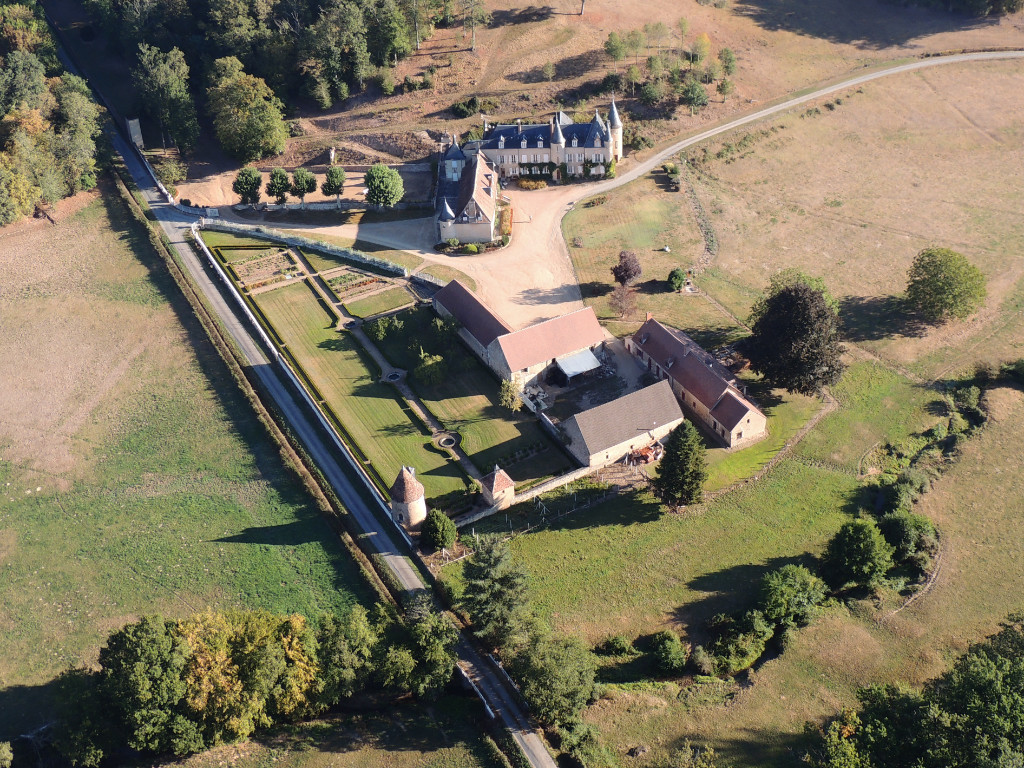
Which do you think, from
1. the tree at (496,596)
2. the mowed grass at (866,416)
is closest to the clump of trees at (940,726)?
the tree at (496,596)

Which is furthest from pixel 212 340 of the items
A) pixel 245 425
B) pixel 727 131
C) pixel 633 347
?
pixel 727 131

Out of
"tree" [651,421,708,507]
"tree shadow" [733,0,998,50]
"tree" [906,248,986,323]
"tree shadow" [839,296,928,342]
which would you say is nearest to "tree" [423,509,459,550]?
"tree" [651,421,708,507]

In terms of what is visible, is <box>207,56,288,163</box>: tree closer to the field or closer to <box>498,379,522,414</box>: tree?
the field

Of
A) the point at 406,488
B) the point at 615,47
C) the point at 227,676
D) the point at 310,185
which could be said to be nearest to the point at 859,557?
the point at 406,488

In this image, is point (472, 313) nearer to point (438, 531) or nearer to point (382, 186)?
point (438, 531)

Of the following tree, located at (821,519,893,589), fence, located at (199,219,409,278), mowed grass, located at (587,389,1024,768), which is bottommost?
mowed grass, located at (587,389,1024,768)

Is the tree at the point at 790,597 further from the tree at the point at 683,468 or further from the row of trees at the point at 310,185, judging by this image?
the row of trees at the point at 310,185
